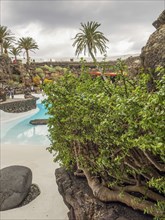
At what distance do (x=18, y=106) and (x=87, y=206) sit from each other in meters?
18.3

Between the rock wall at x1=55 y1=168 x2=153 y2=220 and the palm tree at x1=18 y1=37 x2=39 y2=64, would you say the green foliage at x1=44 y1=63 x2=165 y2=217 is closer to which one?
the rock wall at x1=55 y1=168 x2=153 y2=220

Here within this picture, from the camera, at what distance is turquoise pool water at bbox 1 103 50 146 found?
1236 cm

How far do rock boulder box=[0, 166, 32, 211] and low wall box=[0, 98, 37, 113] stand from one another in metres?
14.3

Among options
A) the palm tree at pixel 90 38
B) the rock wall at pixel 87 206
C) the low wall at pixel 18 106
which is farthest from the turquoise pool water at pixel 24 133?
the palm tree at pixel 90 38

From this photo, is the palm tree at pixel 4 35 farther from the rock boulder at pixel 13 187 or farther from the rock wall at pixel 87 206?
the rock wall at pixel 87 206

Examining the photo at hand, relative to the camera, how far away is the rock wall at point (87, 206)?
3265mm

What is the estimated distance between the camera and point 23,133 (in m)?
14.2

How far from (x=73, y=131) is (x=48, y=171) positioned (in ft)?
14.6

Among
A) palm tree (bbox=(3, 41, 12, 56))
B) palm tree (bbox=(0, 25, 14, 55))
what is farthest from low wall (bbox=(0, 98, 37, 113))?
palm tree (bbox=(3, 41, 12, 56))

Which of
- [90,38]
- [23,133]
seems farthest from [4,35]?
[23,133]

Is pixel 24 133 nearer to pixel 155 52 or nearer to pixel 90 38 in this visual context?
pixel 155 52

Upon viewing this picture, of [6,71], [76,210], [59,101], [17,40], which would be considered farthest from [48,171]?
[17,40]

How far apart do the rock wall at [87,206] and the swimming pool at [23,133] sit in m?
A: 7.09

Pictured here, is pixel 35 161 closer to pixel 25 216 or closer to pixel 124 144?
pixel 25 216
